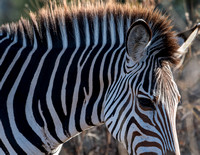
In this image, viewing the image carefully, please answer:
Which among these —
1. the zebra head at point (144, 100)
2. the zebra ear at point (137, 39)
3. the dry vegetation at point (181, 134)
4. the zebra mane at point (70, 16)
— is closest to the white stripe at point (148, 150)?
the zebra head at point (144, 100)

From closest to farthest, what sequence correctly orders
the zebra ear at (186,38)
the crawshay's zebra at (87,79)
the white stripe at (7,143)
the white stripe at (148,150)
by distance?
the white stripe at (148,150) → the crawshay's zebra at (87,79) → the white stripe at (7,143) → the zebra ear at (186,38)

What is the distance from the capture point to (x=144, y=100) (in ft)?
9.50

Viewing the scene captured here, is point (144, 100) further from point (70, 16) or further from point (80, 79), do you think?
point (70, 16)

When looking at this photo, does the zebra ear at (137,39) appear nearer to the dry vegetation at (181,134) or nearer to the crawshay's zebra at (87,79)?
the crawshay's zebra at (87,79)

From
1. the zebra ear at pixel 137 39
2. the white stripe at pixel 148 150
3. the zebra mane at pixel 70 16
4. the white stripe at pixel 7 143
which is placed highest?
the zebra mane at pixel 70 16

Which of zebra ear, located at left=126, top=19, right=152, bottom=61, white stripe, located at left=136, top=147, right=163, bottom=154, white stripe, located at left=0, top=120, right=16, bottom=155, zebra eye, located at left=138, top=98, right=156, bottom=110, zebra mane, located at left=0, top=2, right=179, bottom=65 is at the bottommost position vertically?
white stripe, located at left=136, top=147, right=163, bottom=154

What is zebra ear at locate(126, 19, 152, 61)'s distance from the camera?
2.86 metres

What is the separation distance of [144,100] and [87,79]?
0.63m

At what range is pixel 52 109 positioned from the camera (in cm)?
327

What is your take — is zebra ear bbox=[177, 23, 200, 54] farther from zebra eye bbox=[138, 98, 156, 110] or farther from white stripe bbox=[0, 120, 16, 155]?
white stripe bbox=[0, 120, 16, 155]

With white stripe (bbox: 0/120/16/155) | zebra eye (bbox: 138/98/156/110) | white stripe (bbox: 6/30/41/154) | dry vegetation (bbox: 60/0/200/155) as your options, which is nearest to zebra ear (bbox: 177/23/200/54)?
zebra eye (bbox: 138/98/156/110)

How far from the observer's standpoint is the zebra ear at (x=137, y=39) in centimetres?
286

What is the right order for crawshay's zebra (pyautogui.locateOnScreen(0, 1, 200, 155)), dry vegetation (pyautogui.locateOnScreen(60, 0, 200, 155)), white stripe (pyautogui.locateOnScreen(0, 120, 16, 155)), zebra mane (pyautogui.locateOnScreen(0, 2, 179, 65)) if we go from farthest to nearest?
dry vegetation (pyautogui.locateOnScreen(60, 0, 200, 155))
zebra mane (pyautogui.locateOnScreen(0, 2, 179, 65))
white stripe (pyautogui.locateOnScreen(0, 120, 16, 155))
crawshay's zebra (pyautogui.locateOnScreen(0, 1, 200, 155))

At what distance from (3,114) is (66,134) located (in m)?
0.62
